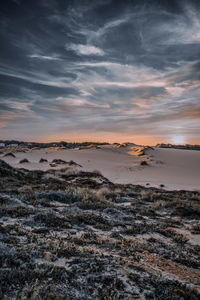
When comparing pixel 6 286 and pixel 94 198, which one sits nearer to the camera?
pixel 6 286

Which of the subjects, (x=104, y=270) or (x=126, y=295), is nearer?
(x=126, y=295)

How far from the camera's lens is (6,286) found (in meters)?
2.49

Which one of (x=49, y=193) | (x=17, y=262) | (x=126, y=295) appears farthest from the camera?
(x=49, y=193)

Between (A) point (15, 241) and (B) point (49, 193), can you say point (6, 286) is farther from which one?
(B) point (49, 193)

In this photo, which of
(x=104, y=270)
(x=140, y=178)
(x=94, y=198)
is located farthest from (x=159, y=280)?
(x=140, y=178)

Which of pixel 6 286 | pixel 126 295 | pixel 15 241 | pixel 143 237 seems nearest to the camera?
pixel 6 286

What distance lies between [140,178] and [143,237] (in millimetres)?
18384

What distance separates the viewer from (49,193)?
29.5ft

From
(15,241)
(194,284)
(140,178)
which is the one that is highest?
(15,241)

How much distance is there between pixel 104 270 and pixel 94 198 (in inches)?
242


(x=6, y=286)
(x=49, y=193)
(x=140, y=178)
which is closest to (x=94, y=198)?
(x=49, y=193)

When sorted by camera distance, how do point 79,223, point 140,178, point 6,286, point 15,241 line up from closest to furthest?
point 6,286 < point 15,241 < point 79,223 < point 140,178

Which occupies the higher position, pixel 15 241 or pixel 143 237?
pixel 15 241

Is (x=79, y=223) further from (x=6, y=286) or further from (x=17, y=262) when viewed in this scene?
(x=6, y=286)
